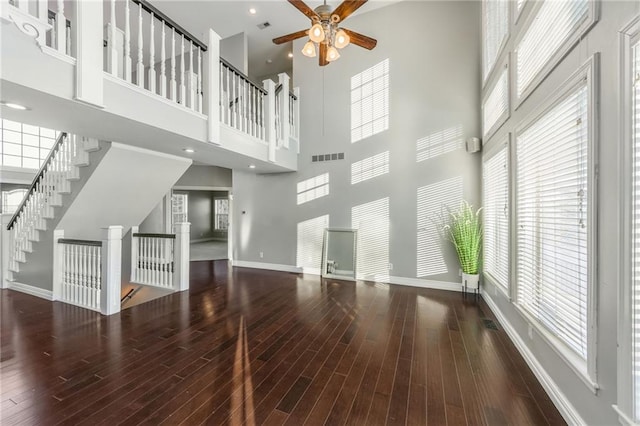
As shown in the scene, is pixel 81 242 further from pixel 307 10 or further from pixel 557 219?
pixel 557 219

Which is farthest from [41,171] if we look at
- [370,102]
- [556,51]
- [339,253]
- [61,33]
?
[556,51]

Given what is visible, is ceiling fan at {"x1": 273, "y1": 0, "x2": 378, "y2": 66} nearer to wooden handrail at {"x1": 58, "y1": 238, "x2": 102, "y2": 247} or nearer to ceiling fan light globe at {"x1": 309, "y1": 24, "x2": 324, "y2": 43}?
ceiling fan light globe at {"x1": 309, "y1": 24, "x2": 324, "y2": 43}

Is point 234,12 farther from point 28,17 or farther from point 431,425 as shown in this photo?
point 431,425

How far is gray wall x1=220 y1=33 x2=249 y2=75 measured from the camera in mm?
5637

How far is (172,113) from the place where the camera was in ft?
9.87

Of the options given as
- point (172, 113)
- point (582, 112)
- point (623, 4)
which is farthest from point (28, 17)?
point (582, 112)

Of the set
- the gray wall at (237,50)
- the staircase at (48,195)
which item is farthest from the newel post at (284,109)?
the staircase at (48,195)

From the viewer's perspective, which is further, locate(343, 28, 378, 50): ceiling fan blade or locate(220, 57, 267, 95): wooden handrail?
locate(220, 57, 267, 95): wooden handrail

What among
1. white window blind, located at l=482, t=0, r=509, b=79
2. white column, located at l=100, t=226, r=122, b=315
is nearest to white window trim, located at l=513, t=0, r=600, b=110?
white window blind, located at l=482, t=0, r=509, b=79

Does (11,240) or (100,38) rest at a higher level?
(100,38)

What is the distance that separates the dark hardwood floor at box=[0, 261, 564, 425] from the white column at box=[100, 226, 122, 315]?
192mm

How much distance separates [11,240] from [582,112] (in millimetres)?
7754

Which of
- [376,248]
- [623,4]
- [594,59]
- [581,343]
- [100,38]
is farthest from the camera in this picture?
[376,248]

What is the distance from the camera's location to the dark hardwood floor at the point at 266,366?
1719 millimetres
